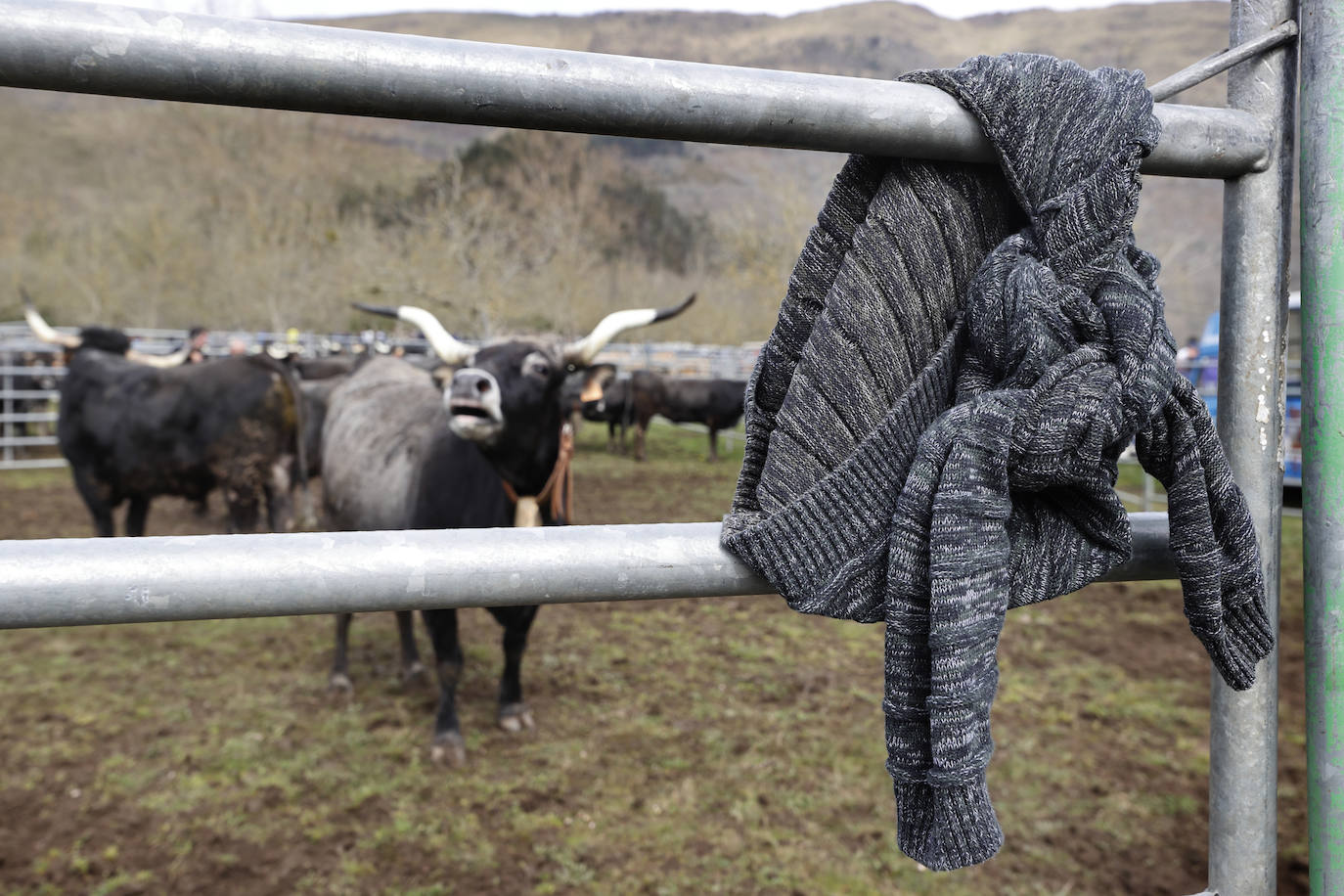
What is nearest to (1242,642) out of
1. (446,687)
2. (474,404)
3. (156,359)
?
(474,404)

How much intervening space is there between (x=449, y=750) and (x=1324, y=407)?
3.47 m

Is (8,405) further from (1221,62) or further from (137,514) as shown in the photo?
(1221,62)

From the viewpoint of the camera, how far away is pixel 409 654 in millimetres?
4508

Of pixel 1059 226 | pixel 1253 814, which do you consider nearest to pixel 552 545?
pixel 1059 226

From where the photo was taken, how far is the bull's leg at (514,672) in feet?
12.6

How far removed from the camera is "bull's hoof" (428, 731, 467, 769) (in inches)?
141

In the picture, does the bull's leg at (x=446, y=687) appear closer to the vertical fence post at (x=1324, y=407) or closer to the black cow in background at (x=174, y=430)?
the vertical fence post at (x=1324, y=407)

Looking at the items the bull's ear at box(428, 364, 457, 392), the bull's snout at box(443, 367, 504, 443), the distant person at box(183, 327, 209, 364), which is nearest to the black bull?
the distant person at box(183, 327, 209, 364)

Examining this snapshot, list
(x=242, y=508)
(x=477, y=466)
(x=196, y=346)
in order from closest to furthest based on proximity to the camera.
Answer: (x=477, y=466)
(x=242, y=508)
(x=196, y=346)

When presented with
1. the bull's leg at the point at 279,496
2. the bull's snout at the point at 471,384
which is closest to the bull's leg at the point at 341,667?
the bull's snout at the point at 471,384

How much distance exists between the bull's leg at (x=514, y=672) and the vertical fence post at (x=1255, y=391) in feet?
10.4

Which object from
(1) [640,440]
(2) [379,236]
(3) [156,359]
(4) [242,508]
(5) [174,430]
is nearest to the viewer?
(5) [174,430]

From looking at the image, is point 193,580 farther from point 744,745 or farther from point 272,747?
point 272,747

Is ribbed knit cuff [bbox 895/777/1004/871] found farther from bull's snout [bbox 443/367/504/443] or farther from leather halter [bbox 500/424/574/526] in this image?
leather halter [bbox 500/424/574/526]
